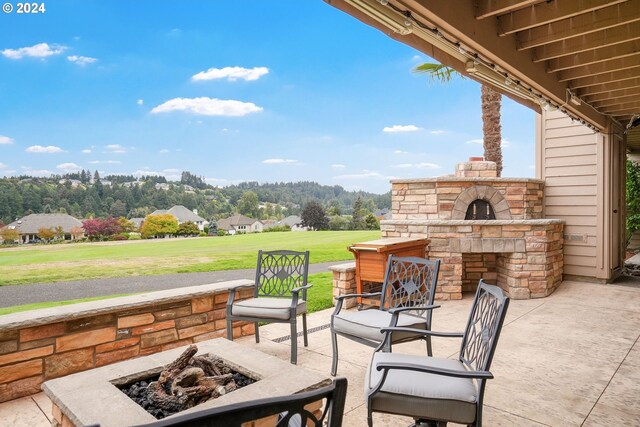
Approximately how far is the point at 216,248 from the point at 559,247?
8024 millimetres

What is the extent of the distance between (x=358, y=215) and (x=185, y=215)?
599 cm

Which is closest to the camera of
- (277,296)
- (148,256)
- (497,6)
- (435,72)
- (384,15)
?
(384,15)

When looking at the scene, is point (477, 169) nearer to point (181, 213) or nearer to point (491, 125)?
point (491, 125)

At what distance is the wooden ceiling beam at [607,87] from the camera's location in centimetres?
400

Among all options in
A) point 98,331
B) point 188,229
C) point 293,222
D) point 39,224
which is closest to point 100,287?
point 39,224

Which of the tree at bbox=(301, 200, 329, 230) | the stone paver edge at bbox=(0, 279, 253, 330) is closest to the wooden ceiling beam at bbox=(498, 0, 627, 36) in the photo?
the stone paver edge at bbox=(0, 279, 253, 330)

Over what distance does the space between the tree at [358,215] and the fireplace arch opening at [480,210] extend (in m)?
7.38

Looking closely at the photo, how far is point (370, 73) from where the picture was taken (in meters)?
33.7

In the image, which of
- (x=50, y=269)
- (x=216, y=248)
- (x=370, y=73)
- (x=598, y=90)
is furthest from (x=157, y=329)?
(x=370, y=73)

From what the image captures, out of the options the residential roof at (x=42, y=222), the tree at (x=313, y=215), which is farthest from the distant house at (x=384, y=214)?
the tree at (x=313, y=215)

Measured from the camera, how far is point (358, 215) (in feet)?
43.6

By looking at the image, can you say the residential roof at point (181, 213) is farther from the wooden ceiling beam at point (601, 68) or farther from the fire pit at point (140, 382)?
the wooden ceiling beam at point (601, 68)

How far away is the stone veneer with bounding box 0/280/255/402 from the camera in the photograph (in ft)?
8.70

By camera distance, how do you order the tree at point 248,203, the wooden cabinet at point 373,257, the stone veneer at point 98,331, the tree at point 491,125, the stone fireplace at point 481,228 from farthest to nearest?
the tree at point 248,203, the tree at point 491,125, the stone fireplace at point 481,228, the wooden cabinet at point 373,257, the stone veneer at point 98,331
